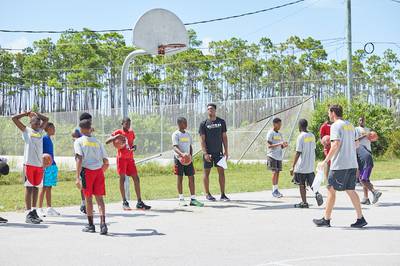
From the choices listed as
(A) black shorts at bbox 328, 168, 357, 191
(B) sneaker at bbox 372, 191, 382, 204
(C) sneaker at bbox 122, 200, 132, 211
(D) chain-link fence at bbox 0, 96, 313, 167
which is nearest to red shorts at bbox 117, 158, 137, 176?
(C) sneaker at bbox 122, 200, 132, 211

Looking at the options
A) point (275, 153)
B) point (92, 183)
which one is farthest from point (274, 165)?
point (92, 183)

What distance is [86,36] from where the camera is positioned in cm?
7706

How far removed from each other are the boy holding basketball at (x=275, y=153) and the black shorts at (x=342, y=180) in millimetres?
4958

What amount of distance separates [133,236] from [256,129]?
888 inches

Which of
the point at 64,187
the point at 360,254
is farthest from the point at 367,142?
the point at 64,187

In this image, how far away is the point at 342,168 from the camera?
984cm

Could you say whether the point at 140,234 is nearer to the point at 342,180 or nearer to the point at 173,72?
the point at 342,180

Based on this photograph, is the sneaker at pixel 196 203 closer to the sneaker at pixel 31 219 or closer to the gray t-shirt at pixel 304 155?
the gray t-shirt at pixel 304 155

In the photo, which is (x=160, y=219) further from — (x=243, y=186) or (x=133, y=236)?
(x=243, y=186)

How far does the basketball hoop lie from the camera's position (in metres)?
15.7

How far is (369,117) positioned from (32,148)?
2576cm

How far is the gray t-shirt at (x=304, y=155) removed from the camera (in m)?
12.5

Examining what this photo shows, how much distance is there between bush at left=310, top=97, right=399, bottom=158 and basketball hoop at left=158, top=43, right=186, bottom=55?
17142 millimetres

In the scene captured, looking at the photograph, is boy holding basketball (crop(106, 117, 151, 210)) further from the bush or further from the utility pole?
the utility pole
